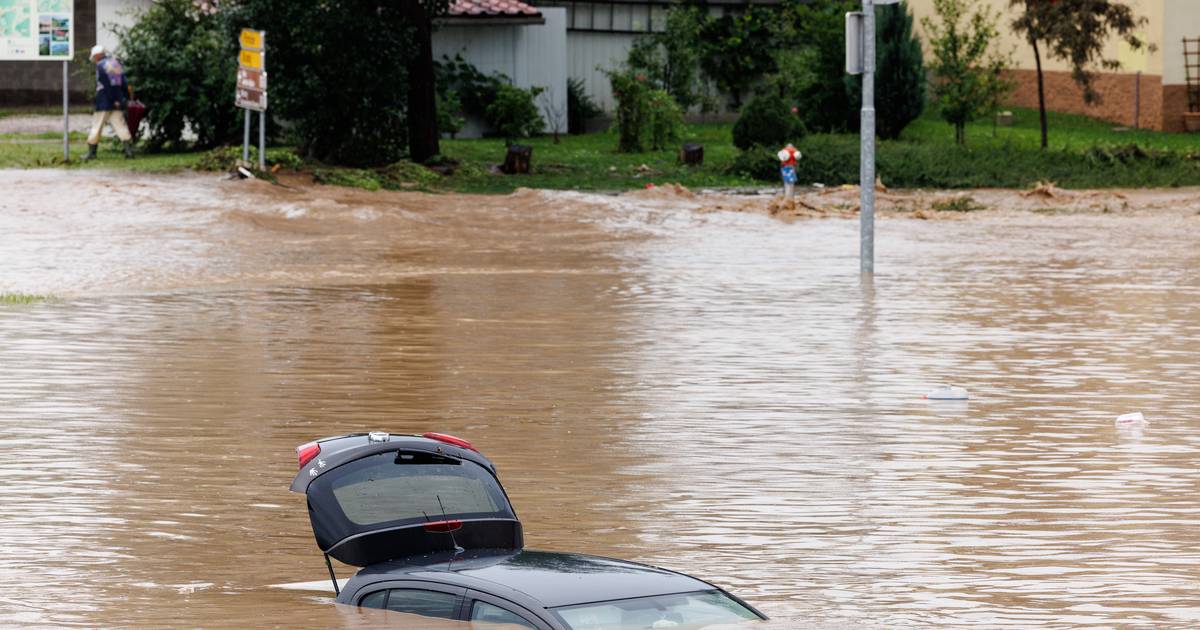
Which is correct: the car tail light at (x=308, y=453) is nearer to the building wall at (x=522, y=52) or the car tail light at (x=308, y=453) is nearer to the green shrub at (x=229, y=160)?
the green shrub at (x=229, y=160)

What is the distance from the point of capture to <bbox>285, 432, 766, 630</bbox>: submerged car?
18.2ft

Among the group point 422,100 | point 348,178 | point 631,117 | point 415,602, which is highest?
point 422,100

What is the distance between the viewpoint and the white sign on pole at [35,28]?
30.4 meters

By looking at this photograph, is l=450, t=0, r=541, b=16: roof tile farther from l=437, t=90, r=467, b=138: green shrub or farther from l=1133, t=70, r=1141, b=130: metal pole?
l=1133, t=70, r=1141, b=130: metal pole

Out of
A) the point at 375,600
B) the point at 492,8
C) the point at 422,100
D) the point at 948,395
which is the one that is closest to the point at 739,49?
the point at 492,8

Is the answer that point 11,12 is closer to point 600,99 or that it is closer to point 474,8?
point 474,8

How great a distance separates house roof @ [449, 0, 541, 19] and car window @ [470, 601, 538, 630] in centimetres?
3407

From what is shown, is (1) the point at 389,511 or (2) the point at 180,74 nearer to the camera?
(1) the point at 389,511

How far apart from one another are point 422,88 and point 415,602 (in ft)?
90.3

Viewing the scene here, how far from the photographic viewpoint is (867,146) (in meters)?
20.3

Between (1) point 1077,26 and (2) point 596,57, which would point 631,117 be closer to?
(2) point 596,57

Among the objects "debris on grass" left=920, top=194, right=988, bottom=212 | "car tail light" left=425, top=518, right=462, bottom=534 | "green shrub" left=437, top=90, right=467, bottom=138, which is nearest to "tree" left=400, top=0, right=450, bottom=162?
"green shrub" left=437, top=90, right=467, bottom=138

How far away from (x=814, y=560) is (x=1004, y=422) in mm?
3855

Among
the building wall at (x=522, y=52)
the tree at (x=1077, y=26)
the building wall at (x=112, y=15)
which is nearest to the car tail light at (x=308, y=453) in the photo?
the tree at (x=1077, y=26)
